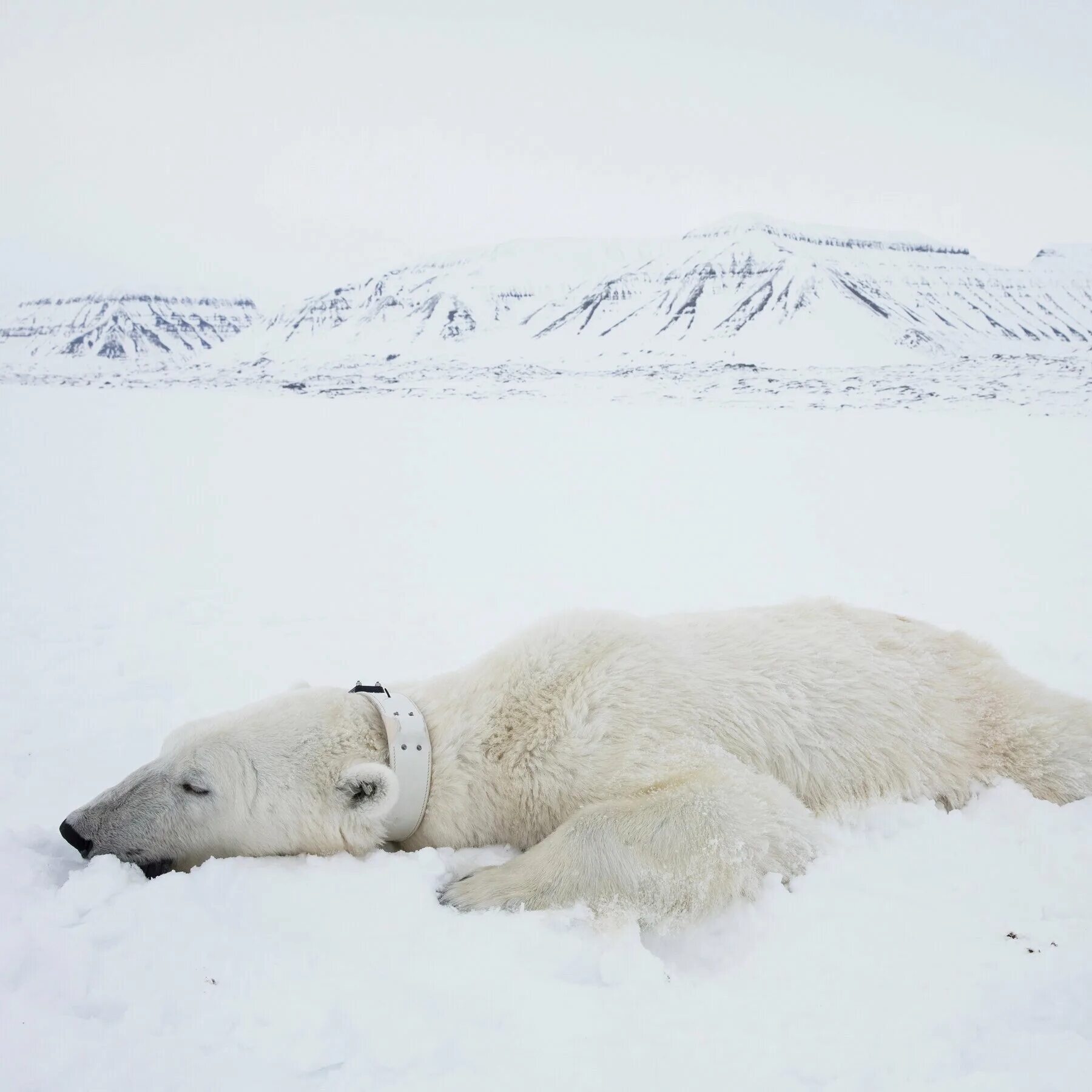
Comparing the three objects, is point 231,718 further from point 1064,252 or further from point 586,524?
point 1064,252

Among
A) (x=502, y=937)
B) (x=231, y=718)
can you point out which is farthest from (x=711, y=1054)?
(x=231, y=718)

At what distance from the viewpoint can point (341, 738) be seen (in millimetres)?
3127

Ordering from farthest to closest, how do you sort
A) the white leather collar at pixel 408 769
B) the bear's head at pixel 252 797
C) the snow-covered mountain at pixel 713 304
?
the snow-covered mountain at pixel 713 304 < the white leather collar at pixel 408 769 < the bear's head at pixel 252 797

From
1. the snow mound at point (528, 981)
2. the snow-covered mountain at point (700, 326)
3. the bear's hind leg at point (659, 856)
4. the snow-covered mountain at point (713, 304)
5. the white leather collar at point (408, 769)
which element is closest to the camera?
the snow mound at point (528, 981)

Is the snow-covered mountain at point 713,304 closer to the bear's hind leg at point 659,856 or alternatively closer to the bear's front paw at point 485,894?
the bear's hind leg at point 659,856

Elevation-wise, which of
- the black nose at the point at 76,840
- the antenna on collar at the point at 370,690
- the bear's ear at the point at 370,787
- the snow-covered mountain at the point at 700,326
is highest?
the snow-covered mountain at the point at 700,326

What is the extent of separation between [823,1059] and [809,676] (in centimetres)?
169

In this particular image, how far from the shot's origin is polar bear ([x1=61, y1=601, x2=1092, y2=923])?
268 cm

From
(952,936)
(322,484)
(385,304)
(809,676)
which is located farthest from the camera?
(385,304)

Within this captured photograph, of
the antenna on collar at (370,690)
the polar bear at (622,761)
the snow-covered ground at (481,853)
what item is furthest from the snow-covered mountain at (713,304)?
the antenna on collar at (370,690)

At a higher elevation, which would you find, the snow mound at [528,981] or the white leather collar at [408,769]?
the white leather collar at [408,769]

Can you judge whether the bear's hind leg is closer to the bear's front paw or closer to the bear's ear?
the bear's front paw

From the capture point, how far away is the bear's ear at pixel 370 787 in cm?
292

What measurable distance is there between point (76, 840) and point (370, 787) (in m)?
1.07
